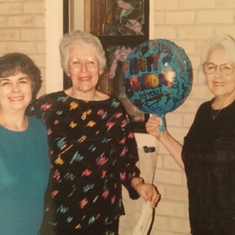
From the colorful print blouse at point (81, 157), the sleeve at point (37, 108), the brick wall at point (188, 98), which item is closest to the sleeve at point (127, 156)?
the colorful print blouse at point (81, 157)

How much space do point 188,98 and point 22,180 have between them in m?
0.92

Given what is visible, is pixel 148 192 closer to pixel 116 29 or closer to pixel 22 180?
pixel 22 180

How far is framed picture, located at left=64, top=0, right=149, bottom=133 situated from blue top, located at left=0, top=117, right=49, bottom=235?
2.44 ft

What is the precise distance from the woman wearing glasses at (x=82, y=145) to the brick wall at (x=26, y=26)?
49 centimetres

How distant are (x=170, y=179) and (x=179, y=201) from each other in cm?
12

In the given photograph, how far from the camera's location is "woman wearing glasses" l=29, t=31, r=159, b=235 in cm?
174

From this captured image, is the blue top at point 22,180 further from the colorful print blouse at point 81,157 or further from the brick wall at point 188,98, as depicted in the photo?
the brick wall at point 188,98

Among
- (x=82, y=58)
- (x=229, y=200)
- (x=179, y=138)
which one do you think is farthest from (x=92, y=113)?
(x=229, y=200)

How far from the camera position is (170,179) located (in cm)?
212

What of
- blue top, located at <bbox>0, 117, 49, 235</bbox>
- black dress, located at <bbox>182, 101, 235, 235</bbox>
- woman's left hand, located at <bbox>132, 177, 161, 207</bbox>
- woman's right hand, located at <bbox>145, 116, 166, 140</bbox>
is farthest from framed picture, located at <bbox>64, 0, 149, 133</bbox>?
blue top, located at <bbox>0, 117, 49, 235</bbox>

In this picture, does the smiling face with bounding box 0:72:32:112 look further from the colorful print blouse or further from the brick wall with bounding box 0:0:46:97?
the brick wall with bounding box 0:0:46:97

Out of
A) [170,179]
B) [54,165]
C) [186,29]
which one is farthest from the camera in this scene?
[170,179]

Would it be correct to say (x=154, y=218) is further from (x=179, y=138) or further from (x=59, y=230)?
(x=59, y=230)

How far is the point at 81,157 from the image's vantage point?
1.74 meters
